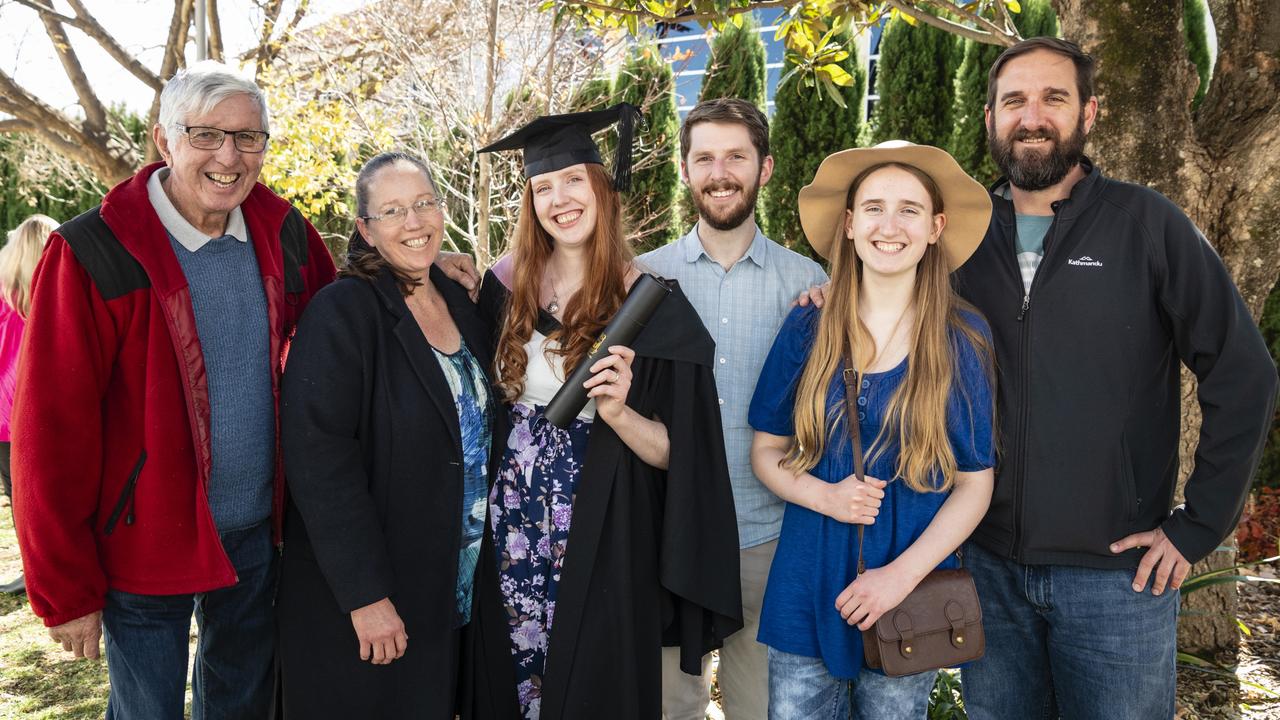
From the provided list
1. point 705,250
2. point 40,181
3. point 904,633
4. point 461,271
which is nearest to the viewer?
point 904,633

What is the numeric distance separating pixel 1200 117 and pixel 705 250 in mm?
2095

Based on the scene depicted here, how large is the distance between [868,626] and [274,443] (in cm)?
172

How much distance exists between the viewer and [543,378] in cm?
256

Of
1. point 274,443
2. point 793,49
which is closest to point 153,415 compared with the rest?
point 274,443

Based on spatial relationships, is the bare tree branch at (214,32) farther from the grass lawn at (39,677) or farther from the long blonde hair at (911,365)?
the long blonde hair at (911,365)

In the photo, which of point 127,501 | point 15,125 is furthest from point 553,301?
point 15,125

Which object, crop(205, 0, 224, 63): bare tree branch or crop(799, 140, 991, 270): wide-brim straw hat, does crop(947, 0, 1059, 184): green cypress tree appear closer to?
crop(799, 140, 991, 270): wide-brim straw hat

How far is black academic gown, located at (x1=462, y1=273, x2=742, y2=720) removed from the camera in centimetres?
244

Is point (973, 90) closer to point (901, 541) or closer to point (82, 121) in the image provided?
point (901, 541)

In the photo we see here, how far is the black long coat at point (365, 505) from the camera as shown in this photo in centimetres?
224

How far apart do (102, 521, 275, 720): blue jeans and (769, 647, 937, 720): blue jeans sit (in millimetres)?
1545

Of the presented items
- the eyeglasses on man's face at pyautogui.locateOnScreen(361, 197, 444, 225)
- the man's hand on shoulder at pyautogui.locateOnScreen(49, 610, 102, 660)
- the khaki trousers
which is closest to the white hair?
the eyeglasses on man's face at pyautogui.locateOnScreen(361, 197, 444, 225)

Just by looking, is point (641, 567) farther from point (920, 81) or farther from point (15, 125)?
point (15, 125)

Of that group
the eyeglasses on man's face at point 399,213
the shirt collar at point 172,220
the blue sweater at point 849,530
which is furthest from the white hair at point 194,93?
the blue sweater at point 849,530
